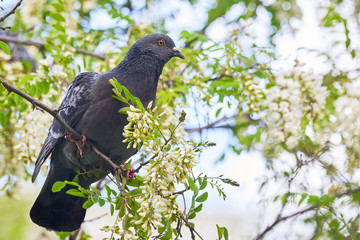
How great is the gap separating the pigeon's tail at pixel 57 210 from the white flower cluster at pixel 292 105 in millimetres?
2236

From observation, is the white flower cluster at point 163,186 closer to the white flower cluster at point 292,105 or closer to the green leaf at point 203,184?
the green leaf at point 203,184

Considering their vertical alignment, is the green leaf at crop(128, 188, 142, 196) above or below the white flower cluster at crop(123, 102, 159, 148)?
below

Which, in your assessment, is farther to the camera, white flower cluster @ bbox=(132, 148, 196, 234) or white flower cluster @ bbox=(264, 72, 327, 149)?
white flower cluster @ bbox=(264, 72, 327, 149)

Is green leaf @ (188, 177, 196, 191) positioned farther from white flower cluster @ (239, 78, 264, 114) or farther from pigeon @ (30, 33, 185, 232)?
white flower cluster @ (239, 78, 264, 114)

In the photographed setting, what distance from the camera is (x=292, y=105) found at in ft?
15.0

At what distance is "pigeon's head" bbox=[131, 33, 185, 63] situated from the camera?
5109 millimetres

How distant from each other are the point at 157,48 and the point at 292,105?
164 centimetres

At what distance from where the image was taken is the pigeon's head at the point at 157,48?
5.11 metres

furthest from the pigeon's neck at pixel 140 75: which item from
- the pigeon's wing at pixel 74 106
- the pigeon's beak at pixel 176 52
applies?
the pigeon's wing at pixel 74 106

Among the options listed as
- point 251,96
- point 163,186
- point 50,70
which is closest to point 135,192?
point 163,186

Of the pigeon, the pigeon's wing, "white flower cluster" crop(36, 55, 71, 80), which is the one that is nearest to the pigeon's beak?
the pigeon

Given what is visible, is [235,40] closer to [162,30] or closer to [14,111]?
[162,30]

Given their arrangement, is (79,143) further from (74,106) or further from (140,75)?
(140,75)

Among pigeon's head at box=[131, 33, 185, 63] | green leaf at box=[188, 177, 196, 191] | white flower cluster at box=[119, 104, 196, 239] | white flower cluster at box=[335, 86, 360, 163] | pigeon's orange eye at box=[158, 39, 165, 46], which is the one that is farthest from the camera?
pigeon's orange eye at box=[158, 39, 165, 46]
